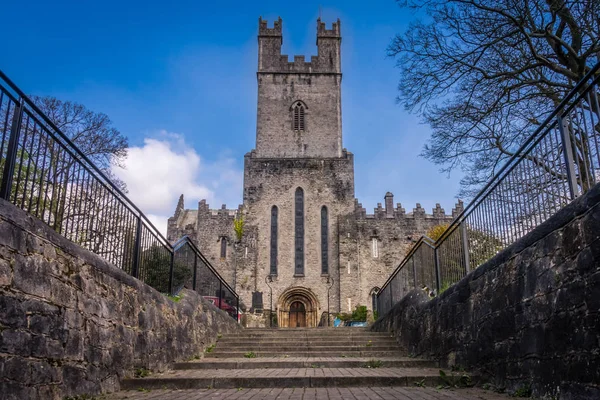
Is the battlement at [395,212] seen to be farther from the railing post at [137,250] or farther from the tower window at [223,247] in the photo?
the railing post at [137,250]

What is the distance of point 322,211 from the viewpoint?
3419cm

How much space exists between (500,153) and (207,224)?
1089 inches

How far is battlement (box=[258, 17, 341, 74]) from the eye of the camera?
37.2 metres

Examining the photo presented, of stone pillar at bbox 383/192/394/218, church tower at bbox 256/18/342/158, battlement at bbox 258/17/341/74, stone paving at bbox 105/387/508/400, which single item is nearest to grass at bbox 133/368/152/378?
stone paving at bbox 105/387/508/400

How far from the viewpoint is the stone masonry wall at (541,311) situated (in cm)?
383

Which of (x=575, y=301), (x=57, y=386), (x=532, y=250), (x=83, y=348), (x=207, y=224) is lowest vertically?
(x=57, y=386)

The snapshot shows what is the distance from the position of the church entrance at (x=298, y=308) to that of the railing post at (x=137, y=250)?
25.5 metres

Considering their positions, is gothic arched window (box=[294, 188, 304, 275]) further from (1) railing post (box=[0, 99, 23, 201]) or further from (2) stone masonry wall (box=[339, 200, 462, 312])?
(1) railing post (box=[0, 99, 23, 201])

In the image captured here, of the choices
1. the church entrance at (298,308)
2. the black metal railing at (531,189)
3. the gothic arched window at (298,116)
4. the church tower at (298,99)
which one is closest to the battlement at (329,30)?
the church tower at (298,99)

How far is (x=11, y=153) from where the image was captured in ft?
14.6

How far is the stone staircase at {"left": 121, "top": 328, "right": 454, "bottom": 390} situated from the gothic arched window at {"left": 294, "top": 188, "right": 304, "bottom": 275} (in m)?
20.5

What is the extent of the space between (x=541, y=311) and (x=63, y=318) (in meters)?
4.15

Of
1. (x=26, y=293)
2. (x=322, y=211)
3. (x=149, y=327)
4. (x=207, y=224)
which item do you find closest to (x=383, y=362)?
(x=149, y=327)

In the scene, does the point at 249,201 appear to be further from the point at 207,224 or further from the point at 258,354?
the point at 258,354
